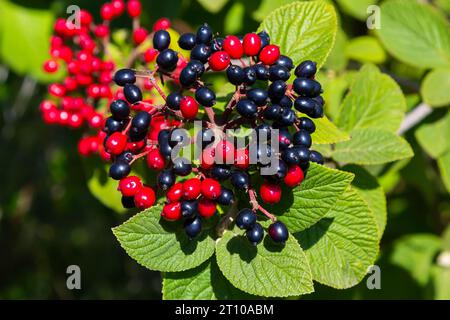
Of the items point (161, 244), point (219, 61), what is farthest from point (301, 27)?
point (161, 244)

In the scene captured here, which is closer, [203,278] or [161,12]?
[203,278]

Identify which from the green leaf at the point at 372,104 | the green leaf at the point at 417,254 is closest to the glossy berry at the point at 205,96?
the green leaf at the point at 372,104

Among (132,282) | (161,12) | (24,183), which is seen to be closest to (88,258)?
(132,282)

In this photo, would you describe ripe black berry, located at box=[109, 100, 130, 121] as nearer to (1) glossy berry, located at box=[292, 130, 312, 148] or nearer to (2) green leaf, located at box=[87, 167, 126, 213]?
(1) glossy berry, located at box=[292, 130, 312, 148]

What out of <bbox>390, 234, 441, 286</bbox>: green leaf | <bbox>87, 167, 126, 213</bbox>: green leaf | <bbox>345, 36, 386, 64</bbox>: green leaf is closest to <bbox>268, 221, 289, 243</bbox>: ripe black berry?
<bbox>87, 167, 126, 213</bbox>: green leaf

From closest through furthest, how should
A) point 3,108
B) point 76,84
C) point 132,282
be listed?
1. point 76,84
2. point 3,108
3. point 132,282

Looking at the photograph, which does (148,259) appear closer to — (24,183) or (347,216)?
(347,216)

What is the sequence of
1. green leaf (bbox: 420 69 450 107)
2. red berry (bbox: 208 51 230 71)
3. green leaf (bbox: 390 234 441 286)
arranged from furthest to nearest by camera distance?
green leaf (bbox: 390 234 441 286)
green leaf (bbox: 420 69 450 107)
red berry (bbox: 208 51 230 71)
